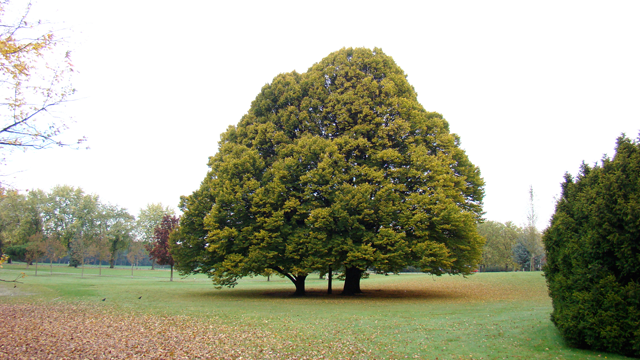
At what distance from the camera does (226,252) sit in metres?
23.2

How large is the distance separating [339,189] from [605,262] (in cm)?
1424

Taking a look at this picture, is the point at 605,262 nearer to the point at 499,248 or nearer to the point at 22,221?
the point at 499,248

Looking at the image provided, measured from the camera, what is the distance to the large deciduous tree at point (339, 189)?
20609mm

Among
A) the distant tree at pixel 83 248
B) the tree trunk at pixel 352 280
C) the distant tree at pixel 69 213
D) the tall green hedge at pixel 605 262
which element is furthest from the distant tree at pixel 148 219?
the tall green hedge at pixel 605 262

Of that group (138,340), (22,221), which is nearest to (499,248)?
(138,340)

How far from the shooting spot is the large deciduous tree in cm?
2061

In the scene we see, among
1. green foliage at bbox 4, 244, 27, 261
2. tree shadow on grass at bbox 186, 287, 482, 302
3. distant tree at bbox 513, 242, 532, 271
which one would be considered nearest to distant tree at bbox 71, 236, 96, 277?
green foliage at bbox 4, 244, 27, 261

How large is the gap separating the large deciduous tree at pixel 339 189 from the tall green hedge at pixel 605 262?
10.6 m

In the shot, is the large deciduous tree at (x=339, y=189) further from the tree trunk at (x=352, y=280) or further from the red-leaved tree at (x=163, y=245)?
the red-leaved tree at (x=163, y=245)

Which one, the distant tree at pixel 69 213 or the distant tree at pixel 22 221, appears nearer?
the distant tree at pixel 22 221

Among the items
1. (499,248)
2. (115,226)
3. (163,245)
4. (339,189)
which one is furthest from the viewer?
(115,226)

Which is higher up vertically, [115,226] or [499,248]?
[115,226]

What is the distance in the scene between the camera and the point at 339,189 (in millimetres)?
21500

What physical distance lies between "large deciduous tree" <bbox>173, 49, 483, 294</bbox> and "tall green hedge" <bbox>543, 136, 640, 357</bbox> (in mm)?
10603
